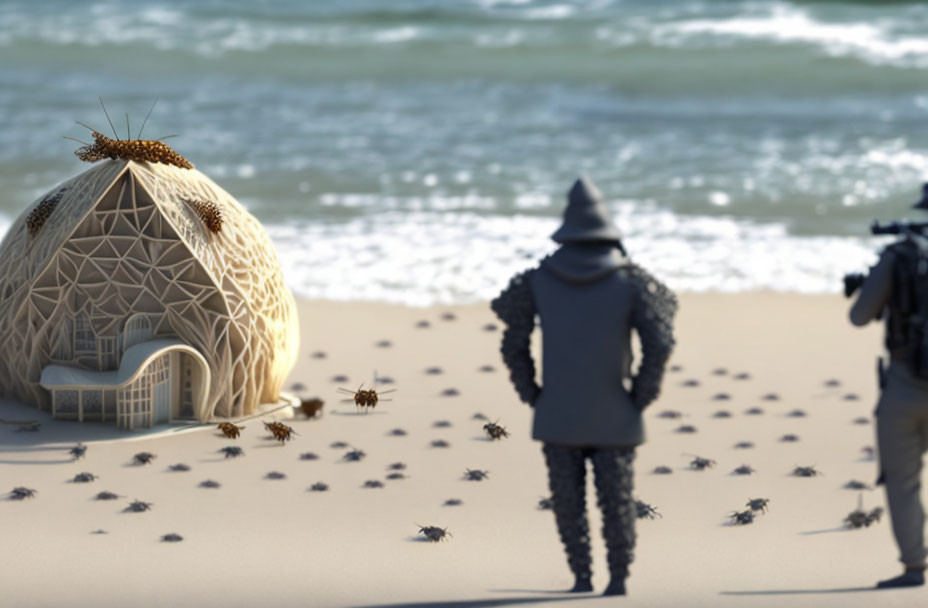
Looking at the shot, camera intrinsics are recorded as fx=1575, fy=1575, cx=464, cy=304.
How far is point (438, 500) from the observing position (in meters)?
9.49

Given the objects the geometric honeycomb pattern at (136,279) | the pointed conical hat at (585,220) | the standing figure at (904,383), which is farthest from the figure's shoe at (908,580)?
the geometric honeycomb pattern at (136,279)

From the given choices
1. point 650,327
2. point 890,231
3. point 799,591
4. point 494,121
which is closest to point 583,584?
point 799,591

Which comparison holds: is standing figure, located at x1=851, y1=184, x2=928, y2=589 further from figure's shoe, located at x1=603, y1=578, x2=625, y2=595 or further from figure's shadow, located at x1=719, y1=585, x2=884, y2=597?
figure's shoe, located at x1=603, y1=578, x2=625, y2=595

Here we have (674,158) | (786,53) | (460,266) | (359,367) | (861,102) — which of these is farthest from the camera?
(786,53)

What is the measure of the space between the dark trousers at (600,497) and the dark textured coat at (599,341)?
0.33ft

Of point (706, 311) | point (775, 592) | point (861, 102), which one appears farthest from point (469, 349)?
point (861, 102)

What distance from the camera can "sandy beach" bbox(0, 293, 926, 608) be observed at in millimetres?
7906

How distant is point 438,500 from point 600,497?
84.4 inches

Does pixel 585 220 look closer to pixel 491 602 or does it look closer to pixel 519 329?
A: pixel 519 329

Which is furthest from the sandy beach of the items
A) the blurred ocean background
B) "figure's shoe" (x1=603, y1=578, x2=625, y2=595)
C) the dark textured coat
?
the blurred ocean background

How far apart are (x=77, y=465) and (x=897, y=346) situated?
17.2 feet

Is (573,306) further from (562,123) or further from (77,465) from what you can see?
(562,123)

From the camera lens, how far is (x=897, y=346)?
24.0ft

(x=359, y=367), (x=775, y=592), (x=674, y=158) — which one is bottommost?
(x=775, y=592)
